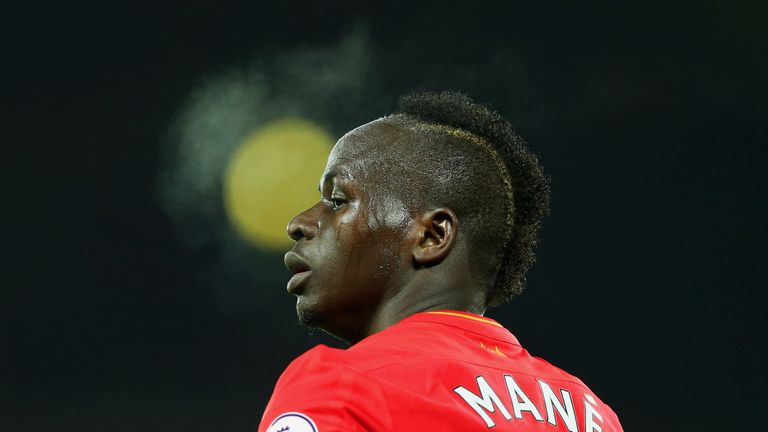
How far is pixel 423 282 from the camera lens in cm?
178

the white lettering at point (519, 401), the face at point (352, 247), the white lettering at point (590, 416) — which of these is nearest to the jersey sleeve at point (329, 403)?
the white lettering at point (519, 401)

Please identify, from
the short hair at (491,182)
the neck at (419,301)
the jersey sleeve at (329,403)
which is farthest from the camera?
the short hair at (491,182)

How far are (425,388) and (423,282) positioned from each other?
1.25 ft

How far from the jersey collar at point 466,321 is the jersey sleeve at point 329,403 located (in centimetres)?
28

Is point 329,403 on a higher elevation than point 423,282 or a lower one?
lower

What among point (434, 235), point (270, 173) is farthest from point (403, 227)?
point (270, 173)

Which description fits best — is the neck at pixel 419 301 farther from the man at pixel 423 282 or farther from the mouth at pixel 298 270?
the mouth at pixel 298 270

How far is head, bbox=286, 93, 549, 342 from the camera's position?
1.79m

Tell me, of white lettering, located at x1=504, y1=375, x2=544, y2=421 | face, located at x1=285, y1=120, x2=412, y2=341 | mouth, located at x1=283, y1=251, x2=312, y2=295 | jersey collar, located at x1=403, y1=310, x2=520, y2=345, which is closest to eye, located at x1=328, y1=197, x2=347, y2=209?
face, located at x1=285, y1=120, x2=412, y2=341

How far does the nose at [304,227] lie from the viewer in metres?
1.84

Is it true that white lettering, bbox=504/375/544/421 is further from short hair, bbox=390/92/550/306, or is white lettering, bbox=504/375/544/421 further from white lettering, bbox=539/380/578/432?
short hair, bbox=390/92/550/306

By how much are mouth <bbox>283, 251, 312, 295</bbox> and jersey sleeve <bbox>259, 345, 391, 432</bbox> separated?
1.36 ft

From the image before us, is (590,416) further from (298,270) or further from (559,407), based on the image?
(298,270)

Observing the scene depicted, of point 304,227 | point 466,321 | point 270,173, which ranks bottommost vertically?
point 466,321
